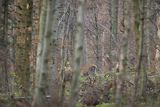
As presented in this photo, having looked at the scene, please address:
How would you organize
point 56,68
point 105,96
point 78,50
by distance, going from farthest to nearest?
point 105,96
point 56,68
point 78,50

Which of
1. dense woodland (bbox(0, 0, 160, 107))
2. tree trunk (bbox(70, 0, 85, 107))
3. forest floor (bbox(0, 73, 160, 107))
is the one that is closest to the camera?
tree trunk (bbox(70, 0, 85, 107))

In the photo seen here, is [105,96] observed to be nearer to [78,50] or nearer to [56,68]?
[56,68]

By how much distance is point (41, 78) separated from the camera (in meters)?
8.99

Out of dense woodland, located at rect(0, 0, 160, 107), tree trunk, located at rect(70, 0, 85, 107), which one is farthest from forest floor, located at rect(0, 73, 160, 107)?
tree trunk, located at rect(70, 0, 85, 107)

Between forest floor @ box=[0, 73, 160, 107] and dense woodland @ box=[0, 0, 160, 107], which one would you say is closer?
dense woodland @ box=[0, 0, 160, 107]

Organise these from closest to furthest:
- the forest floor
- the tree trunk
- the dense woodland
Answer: the tree trunk, the dense woodland, the forest floor

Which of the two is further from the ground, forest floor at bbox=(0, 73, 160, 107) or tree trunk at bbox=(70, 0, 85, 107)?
tree trunk at bbox=(70, 0, 85, 107)

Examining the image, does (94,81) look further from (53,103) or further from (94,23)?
(94,23)

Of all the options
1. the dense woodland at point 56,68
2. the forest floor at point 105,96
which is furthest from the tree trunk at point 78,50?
the forest floor at point 105,96

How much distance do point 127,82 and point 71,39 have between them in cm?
1501

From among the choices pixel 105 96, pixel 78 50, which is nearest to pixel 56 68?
pixel 105 96

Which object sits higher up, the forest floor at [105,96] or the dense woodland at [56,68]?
the dense woodland at [56,68]

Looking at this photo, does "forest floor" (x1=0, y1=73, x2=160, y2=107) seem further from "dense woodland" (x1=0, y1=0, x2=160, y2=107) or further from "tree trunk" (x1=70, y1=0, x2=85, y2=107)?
"tree trunk" (x1=70, y1=0, x2=85, y2=107)

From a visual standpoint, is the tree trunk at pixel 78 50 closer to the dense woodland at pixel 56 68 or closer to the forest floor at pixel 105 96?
the dense woodland at pixel 56 68
